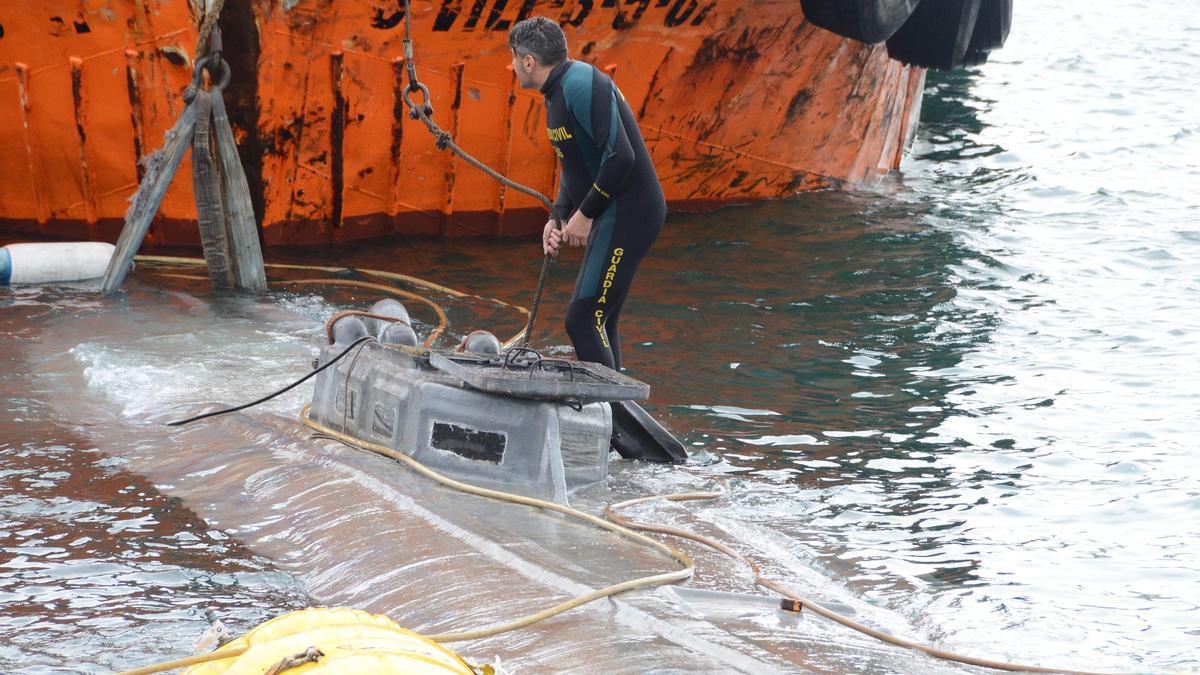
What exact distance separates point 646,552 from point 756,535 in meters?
0.77

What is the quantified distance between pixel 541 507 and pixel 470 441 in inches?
17.5

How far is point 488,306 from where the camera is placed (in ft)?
26.2

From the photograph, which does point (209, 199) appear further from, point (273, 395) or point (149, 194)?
point (273, 395)

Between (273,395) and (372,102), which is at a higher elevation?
(372,102)

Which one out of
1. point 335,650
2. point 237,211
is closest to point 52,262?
point 237,211

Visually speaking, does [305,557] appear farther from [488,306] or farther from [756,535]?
[488,306]

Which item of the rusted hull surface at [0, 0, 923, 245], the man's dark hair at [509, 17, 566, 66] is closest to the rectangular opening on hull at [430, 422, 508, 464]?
the man's dark hair at [509, 17, 566, 66]

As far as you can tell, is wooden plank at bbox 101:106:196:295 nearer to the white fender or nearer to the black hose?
the white fender

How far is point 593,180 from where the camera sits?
5410mm

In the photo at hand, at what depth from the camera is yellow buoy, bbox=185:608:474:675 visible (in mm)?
2164

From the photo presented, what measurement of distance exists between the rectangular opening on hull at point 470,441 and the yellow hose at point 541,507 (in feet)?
0.39

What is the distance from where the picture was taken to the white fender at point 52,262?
7.39 m

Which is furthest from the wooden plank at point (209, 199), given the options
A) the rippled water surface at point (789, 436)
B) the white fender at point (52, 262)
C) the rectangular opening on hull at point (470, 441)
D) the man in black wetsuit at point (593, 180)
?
the rectangular opening on hull at point (470, 441)

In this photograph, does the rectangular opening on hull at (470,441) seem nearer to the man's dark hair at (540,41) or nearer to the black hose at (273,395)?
the black hose at (273,395)
